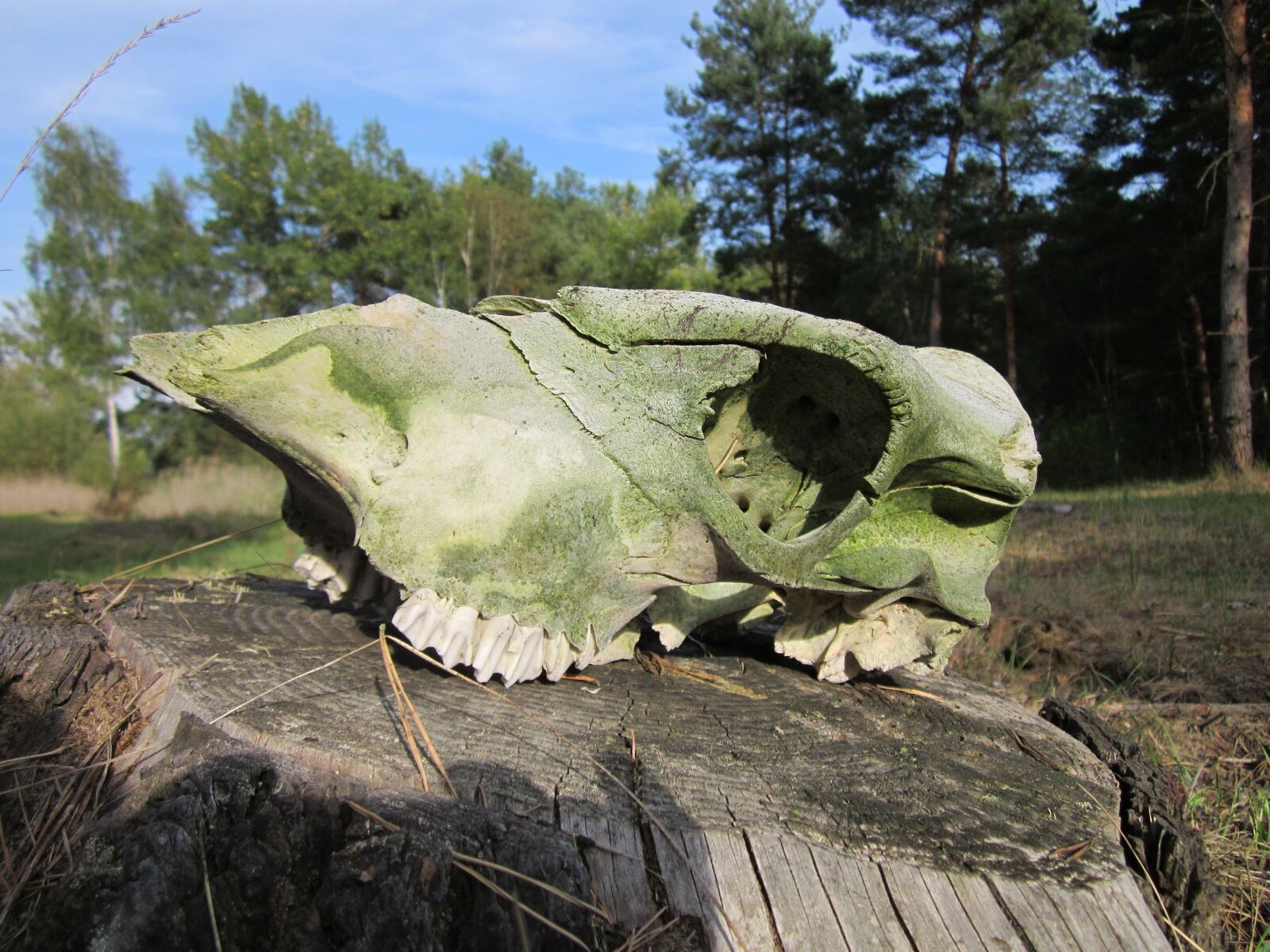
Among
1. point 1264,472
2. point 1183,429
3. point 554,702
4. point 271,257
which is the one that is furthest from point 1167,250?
point 271,257

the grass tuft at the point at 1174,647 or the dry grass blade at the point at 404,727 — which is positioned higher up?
the dry grass blade at the point at 404,727

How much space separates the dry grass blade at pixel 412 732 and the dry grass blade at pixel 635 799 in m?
0.07

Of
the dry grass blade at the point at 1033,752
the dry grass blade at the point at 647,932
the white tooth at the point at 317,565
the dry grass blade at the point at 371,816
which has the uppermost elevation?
the white tooth at the point at 317,565

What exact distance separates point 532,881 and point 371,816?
0.27 meters

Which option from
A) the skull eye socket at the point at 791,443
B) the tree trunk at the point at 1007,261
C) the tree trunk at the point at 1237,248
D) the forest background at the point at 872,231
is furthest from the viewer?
the tree trunk at the point at 1007,261

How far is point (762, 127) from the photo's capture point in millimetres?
21125

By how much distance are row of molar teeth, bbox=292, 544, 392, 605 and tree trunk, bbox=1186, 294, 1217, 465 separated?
605 inches

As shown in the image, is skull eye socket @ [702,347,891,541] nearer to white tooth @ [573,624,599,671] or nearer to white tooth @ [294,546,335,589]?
white tooth @ [573,624,599,671]

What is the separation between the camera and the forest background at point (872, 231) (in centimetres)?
1381

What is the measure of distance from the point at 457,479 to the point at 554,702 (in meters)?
0.56

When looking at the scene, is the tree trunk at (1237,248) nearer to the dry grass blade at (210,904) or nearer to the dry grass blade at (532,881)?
the dry grass blade at (532,881)

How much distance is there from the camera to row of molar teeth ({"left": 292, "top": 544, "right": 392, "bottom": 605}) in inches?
83.3

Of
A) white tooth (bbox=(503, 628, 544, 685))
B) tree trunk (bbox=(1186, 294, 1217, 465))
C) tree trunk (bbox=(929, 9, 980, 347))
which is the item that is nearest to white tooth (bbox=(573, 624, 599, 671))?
white tooth (bbox=(503, 628, 544, 685))

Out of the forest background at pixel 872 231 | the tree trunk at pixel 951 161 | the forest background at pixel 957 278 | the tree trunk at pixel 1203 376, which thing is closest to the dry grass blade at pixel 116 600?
the forest background at pixel 957 278
